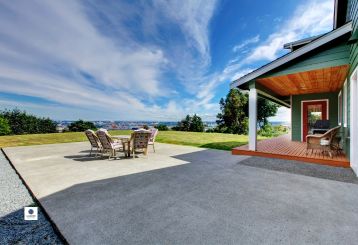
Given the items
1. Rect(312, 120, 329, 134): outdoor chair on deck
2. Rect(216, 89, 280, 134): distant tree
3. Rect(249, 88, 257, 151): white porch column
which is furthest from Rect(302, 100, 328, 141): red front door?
Rect(216, 89, 280, 134): distant tree

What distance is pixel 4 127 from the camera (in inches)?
552

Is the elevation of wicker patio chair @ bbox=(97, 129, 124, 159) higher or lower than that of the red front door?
lower

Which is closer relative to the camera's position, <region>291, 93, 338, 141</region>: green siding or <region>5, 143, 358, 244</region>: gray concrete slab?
<region>5, 143, 358, 244</region>: gray concrete slab

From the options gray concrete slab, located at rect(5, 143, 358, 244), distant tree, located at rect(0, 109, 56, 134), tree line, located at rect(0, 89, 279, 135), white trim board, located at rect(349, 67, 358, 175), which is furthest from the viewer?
tree line, located at rect(0, 89, 279, 135)

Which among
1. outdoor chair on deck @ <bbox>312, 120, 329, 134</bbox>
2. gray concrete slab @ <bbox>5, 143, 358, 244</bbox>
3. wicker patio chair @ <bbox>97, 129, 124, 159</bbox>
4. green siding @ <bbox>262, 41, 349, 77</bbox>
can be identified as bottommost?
gray concrete slab @ <bbox>5, 143, 358, 244</bbox>

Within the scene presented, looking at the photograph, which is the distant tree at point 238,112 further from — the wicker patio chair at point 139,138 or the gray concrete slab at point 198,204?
the gray concrete slab at point 198,204

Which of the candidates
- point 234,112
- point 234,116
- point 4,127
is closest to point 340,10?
point 234,112

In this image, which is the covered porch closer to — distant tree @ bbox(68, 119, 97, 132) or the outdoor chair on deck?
the outdoor chair on deck

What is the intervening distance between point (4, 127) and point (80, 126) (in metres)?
6.12

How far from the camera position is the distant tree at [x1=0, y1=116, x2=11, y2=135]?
13834 millimetres

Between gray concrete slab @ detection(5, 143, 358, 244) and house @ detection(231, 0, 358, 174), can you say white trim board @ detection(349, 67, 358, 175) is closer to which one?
house @ detection(231, 0, 358, 174)

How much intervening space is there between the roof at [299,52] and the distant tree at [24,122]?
1933cm

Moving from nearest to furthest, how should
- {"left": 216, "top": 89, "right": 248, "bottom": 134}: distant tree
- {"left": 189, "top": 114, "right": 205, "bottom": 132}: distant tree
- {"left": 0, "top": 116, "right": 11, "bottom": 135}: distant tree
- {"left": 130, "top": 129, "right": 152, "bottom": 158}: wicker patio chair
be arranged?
1. {"left": 130, "top": 129, "right": 152, "bottom": 158}: wicker patio chair
2. {"left": 0, "top": 116, "right": 11, "bottom": 135}: distant tree
3. {"left": 216, "top": 89, "right": 248, "bottom": 134}: distant tree
4. {"left": 189, "top": 114, "right": 205, "bottom": 132}: distant tree

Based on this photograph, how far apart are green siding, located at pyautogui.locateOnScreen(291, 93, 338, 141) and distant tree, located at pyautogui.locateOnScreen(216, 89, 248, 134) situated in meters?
11.8
